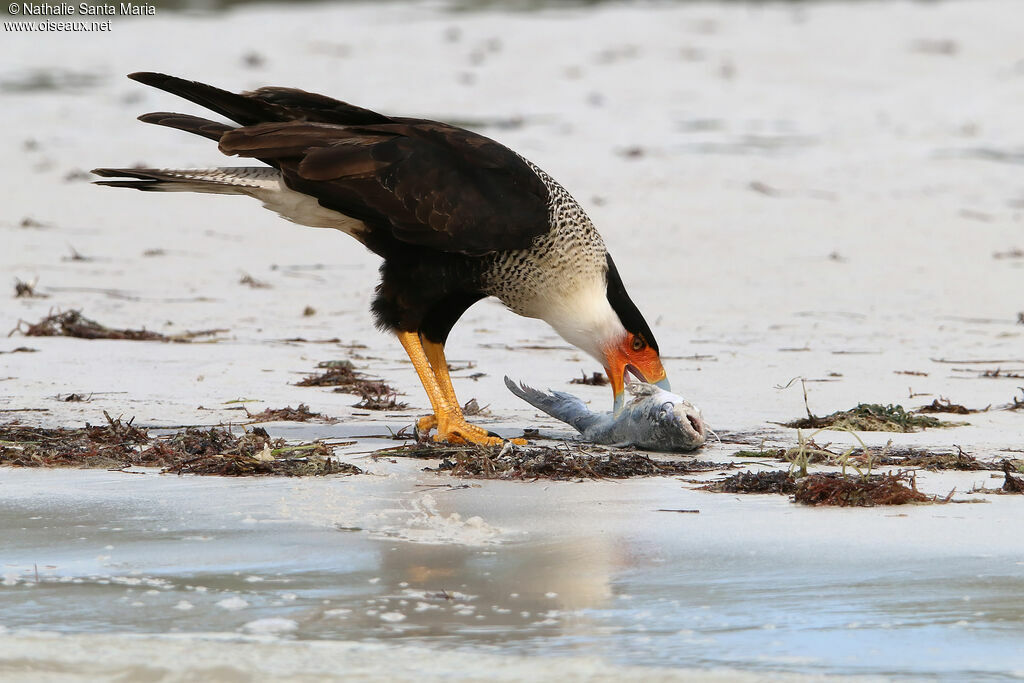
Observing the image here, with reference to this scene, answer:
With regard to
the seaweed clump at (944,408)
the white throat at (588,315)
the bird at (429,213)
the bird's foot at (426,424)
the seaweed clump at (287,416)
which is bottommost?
the seaweed clump at (944,408)

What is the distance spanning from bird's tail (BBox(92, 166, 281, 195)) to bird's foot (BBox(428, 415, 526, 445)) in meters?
1.16

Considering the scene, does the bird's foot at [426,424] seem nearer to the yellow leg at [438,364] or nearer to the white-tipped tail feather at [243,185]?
the yellow leg at [438,364]

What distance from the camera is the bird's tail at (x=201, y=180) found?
595 centimetres

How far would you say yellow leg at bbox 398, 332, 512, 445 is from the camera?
5789mm

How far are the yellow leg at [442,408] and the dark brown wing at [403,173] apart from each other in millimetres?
449

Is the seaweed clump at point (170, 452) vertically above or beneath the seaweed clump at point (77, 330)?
above

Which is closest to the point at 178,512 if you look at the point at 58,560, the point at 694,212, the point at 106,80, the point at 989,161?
the point at 58,560

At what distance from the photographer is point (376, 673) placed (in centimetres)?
291

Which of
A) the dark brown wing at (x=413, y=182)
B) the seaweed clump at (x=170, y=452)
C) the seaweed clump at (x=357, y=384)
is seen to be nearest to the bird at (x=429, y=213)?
the dark brown wing at (x=413, y=182)

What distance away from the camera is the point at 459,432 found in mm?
5809

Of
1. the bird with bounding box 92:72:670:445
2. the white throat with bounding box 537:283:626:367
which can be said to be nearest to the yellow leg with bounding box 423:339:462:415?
the bird with bounding box 92:72:670:445

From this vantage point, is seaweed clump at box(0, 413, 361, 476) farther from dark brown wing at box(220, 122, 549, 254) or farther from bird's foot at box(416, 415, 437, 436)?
dark brown wing at box(220, 122, 549, 254)

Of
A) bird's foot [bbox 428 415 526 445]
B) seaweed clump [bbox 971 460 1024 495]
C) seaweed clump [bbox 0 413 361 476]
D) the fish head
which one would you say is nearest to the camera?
seaweed clump [bbox 971 460 1024 495]

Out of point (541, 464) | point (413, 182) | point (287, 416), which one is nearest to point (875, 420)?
point (541, 464)
